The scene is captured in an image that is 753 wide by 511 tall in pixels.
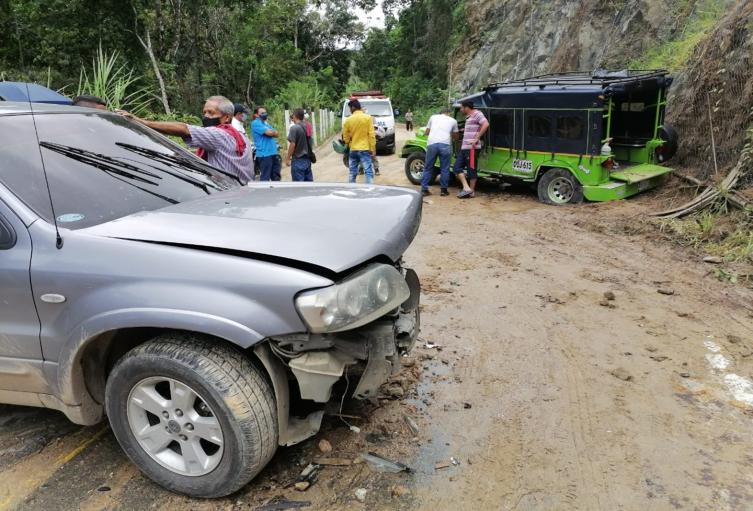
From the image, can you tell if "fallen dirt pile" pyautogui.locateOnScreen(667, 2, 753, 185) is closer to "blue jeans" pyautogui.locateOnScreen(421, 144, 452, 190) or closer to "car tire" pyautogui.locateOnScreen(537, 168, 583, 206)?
"car tire" pyautogui.locateOnScreen(537, 168, 583, 206)

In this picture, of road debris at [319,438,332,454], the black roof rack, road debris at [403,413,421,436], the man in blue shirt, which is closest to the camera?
road debris at [319,438,332,454]

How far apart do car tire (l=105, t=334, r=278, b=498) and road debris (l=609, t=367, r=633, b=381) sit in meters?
2.41

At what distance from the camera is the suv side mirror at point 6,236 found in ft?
7.69

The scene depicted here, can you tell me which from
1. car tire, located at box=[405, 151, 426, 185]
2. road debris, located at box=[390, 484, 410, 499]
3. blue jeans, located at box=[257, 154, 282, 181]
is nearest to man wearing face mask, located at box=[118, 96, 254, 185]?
road debris, located at box=[390, 484, 410, 499]

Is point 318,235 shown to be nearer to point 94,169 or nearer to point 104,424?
point 94,169

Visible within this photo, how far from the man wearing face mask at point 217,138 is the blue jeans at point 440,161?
5659 mm

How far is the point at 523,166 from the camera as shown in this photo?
31.9ft

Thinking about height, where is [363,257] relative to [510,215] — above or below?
above

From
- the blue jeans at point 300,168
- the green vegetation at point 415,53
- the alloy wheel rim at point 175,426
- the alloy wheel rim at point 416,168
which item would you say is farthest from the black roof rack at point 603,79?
the green vegetation at point 415,53

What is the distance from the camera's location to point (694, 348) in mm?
4000

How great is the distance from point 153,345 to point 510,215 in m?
7.36

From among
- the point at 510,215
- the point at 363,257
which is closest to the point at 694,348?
the point at 363,257

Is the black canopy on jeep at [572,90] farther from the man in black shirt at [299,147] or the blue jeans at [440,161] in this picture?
the man in black shirt at [299,147]

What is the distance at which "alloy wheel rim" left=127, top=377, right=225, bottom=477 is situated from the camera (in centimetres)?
230
